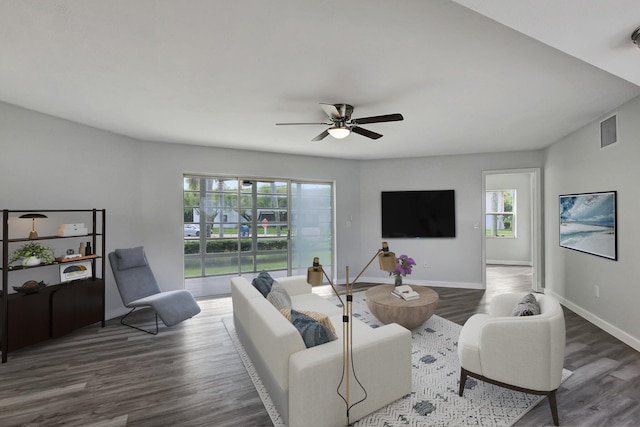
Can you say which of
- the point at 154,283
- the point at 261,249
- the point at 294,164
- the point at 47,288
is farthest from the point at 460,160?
the point at 47,288

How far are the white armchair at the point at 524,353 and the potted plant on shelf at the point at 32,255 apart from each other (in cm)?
431

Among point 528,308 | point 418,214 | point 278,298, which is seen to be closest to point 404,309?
point 528,308

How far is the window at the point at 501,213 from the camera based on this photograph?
816 cm

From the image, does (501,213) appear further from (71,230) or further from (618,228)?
(71,230)

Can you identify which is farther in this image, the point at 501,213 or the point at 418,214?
the point at 501,213

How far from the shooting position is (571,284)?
173 inches

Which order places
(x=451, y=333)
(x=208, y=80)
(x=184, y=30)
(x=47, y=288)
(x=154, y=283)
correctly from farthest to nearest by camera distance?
(x=154, y=283), (x=451, y=333), (x=47, y=288), (x=208, y=80), (x=184, y=30)

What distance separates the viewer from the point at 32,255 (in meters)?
3.19

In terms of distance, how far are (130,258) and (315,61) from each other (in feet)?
11.5

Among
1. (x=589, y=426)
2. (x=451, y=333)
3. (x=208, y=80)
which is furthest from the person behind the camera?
(x=451, y=333)

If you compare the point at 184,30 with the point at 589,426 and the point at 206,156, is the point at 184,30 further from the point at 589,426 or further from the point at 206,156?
the point at 589,426

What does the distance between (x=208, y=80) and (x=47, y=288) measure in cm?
297

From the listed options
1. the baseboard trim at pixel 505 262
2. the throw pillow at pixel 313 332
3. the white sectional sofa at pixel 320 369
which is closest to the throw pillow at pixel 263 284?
the white sectional sofa at pixel 320 369

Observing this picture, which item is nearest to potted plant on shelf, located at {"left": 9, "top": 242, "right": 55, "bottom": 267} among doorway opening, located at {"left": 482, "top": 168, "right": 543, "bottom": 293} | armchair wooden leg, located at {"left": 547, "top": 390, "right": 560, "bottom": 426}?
armchair wooden leg, located at {"left": 547, "top": 390, "right": 560, "bottom": 426}
